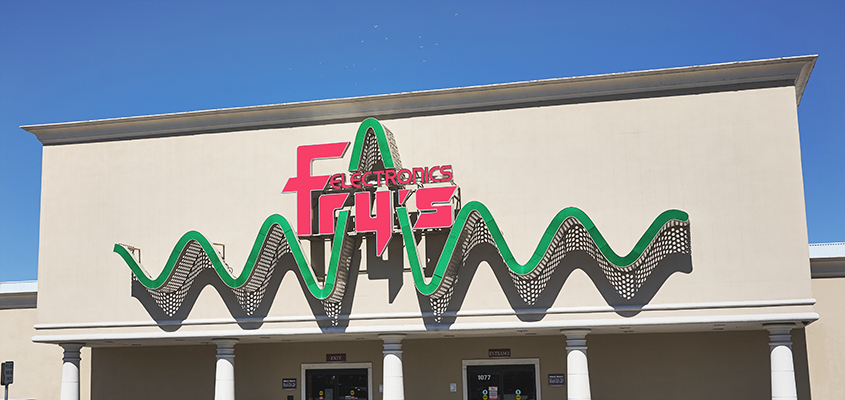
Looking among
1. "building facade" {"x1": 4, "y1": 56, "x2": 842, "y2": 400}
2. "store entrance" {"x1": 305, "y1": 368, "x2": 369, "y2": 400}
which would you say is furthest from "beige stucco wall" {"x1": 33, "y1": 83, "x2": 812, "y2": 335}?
"store entrance" {"x1": 305, "y1": 368, "x2": 369, "y2": 400}

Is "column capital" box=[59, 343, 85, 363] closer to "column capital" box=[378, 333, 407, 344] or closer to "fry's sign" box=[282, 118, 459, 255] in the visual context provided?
"fry's sign" box=[282, 118, 459, 255]

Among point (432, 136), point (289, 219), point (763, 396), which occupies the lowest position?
point (763, 396)

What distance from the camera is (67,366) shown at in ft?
78.4

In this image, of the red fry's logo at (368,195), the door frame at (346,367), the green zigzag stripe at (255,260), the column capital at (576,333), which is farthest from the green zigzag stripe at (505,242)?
the door frame at (346,367)

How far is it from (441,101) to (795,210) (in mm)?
9442

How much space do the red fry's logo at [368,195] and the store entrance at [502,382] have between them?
5968 mm

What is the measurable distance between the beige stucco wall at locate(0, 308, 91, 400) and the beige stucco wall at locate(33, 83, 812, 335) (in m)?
4.93

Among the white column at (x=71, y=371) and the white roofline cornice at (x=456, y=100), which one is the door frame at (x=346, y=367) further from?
the white roofline cornice at (x=456, y=100)

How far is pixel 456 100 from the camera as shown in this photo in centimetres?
2167

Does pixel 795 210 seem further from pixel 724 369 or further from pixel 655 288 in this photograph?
pixel 724 369

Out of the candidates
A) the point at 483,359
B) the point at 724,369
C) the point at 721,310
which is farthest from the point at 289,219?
the point at 724,369

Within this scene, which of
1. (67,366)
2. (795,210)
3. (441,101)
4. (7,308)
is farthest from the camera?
(7,308)

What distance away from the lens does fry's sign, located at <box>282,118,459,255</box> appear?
20922mm

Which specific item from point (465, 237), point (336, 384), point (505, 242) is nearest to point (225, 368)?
point (336, 384)
